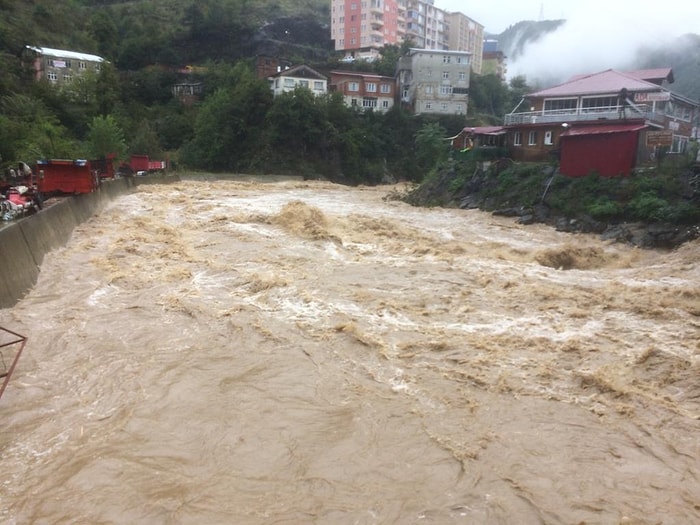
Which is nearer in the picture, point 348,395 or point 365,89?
point 348,395

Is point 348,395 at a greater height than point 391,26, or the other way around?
point 391,26

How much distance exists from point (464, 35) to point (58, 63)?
70.2m

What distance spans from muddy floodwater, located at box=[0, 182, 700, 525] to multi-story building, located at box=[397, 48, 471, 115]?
48.4 metres

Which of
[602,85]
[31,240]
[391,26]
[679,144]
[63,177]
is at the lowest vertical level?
[31,240]

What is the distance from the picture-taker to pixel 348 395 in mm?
6910

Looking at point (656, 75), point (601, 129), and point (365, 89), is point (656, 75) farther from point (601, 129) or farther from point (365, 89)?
point (365, 89)

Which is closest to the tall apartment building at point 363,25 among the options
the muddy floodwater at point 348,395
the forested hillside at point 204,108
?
the forested hillside at point 204,108

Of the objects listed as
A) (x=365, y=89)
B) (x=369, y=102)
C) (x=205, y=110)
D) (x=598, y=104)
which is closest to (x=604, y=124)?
(x=598, y=104)

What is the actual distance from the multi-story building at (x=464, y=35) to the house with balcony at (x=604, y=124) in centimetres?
6587

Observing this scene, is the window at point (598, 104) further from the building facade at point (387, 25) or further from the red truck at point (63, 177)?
the building facade at point (387, 25)

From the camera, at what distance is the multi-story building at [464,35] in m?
94.9

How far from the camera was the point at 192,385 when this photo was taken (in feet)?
23.1

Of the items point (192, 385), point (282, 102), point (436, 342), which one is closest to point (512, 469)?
point (436, 342)

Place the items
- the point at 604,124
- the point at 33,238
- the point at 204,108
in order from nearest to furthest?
the point at 33,238 < the point at 604,124 < the point at 204,108
